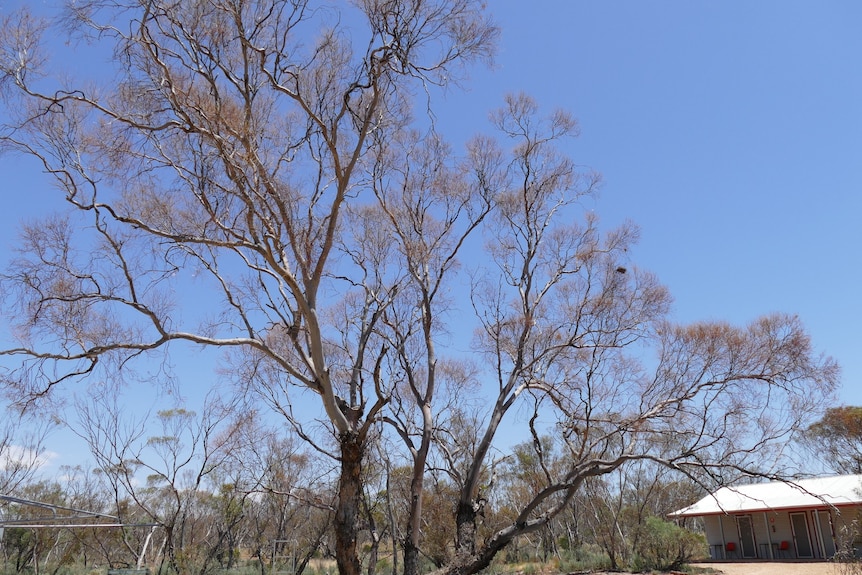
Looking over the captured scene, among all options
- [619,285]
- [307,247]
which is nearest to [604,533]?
[619,285]

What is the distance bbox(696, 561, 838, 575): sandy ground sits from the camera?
58.8ft

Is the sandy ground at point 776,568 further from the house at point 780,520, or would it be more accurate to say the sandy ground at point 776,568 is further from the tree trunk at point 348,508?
the tree trunk at point 348,508

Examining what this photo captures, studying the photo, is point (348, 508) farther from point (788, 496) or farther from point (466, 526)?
point (788, 496)

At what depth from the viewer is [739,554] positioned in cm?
2508

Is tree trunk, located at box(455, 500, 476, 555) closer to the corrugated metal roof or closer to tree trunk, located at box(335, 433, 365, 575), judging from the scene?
tree trunk, located at box(335, 433, 365, 575)

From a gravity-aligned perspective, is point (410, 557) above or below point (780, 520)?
below

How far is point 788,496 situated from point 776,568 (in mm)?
5326

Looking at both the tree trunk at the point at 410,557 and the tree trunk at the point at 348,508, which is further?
the tree trunk at the point at 410,557

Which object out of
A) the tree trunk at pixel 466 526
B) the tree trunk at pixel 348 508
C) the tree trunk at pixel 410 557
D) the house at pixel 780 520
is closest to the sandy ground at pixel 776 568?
the house at pixel 780 520

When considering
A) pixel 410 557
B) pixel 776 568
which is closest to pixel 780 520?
pixel 776 568

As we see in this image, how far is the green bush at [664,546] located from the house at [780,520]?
167 cm

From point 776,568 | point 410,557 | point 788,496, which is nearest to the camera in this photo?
point 410,557

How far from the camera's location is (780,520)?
24031 millimetres

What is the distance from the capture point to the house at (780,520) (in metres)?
21.7
